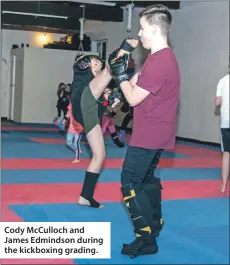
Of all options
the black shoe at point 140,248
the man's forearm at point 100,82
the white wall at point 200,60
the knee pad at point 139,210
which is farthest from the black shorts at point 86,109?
the white wall at point 200,60

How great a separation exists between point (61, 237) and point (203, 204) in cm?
198

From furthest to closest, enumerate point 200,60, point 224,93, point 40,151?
point 200,60
point 40,151
point 224,93

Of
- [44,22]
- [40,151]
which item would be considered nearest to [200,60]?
[40,151]

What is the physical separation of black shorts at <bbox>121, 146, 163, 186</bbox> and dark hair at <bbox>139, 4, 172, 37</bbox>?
0.41m

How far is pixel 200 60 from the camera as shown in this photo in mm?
5816

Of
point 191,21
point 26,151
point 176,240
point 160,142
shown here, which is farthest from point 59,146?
→ point 160,142

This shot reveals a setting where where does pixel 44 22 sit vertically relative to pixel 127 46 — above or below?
above

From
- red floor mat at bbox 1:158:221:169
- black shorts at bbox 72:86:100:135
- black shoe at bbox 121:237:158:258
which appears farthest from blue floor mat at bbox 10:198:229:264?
red floor mat at bbox 1:158:221:169

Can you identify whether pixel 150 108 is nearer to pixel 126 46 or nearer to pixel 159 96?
pixel 159 96

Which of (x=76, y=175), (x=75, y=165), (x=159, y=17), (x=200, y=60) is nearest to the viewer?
A: (x=159, y=17)

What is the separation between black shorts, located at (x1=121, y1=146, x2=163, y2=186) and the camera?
130 centimetres

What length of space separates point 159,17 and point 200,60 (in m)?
5.00
